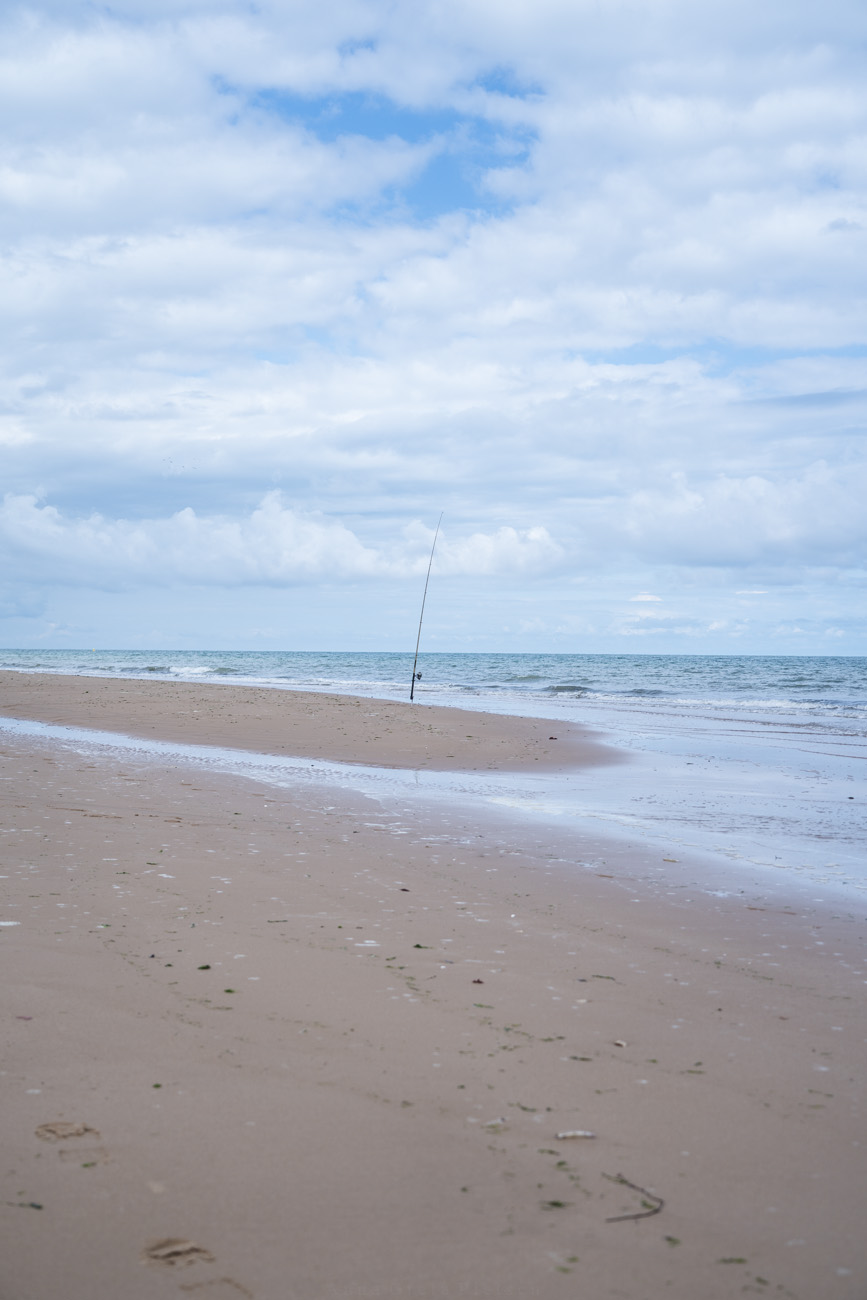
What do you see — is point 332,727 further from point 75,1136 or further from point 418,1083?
point 75,1136

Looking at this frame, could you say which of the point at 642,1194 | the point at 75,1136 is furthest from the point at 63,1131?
the point at 642,1194

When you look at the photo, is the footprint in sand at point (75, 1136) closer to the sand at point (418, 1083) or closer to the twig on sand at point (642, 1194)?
the sand at point (418, 1083)

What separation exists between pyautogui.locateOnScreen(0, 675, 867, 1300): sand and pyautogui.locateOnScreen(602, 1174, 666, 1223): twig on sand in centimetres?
1

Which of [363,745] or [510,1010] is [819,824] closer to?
[510,1010]

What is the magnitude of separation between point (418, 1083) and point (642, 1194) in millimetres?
947

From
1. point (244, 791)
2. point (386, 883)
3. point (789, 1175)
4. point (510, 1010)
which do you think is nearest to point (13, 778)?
point (244, 791)

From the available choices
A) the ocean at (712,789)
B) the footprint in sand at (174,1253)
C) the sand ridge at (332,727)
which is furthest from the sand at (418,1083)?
the sand ridge at (332,727)

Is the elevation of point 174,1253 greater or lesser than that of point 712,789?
lesser

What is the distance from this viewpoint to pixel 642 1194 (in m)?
2.67

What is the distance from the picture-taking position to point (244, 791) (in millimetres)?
10391

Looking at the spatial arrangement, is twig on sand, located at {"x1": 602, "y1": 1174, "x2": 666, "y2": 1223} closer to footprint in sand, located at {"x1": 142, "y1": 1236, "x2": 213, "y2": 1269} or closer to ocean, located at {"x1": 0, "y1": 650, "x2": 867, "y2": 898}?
footprint in sand, located at {"x1": 142, "y1": 1236, "x2": 213, "y2": 1269}

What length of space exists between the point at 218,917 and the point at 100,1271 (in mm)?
3035

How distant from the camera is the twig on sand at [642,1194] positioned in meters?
2.55

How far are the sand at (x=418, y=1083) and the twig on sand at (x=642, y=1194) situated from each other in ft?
0.05
